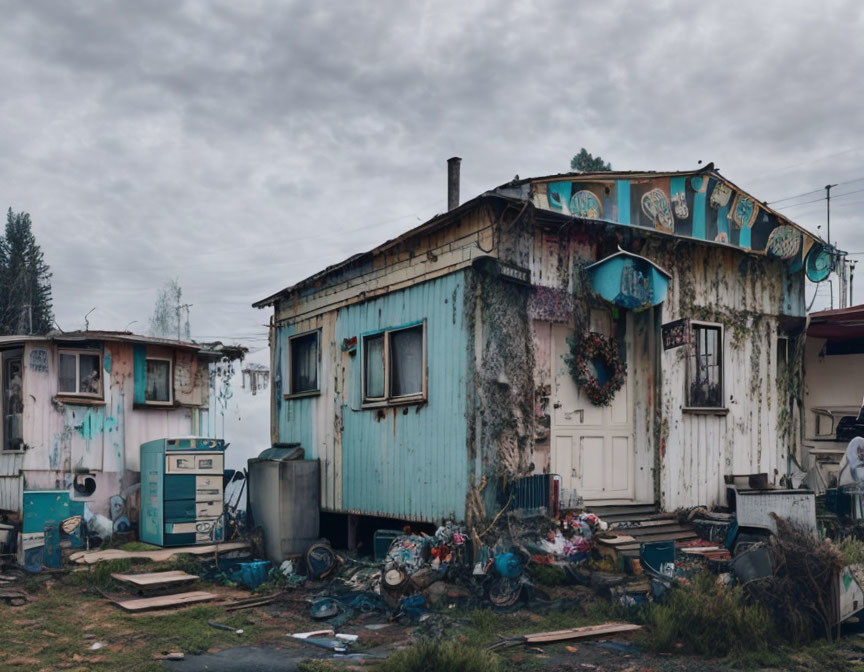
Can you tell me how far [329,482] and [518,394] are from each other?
410cm


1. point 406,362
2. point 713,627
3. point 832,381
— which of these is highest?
point 406,362

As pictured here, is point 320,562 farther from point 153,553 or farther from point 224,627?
point 224,627

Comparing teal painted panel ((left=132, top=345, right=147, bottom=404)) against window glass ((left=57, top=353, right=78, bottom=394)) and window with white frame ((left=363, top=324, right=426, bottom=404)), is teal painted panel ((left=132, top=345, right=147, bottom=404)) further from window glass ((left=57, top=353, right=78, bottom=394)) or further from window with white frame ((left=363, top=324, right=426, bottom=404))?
window with white frame ((left=363, top=324, right=426, bottom=404))

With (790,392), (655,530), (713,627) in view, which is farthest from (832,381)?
(713,627)

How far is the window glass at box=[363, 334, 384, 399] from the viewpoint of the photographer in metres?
11.4

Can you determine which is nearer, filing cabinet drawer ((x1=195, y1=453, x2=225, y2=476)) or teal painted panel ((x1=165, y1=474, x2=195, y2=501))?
teal painted panel ((x1=165, y1=474, x2=195, y2=501))

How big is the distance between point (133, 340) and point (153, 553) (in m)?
3.93

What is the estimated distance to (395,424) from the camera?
431 inches

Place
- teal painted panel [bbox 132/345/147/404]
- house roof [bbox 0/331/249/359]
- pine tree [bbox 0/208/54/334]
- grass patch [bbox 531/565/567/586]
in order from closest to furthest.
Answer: grass patch [bbox 531/565/567/586] → house roof [bbox 0/331/249/359] → teal painted panel [bbox 132/345/147/404] → pine tree [bbox 0/208/54/334]

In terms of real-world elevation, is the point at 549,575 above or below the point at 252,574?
above

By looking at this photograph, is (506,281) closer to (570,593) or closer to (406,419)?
(406,419)

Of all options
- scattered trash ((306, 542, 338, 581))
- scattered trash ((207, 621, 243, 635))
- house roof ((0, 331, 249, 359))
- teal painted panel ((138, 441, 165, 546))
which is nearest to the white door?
scattered trash ((306, 542, 338, 581))

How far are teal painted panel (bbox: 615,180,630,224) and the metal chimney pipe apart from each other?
3622 mm

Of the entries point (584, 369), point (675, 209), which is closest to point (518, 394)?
point (584, 369)
